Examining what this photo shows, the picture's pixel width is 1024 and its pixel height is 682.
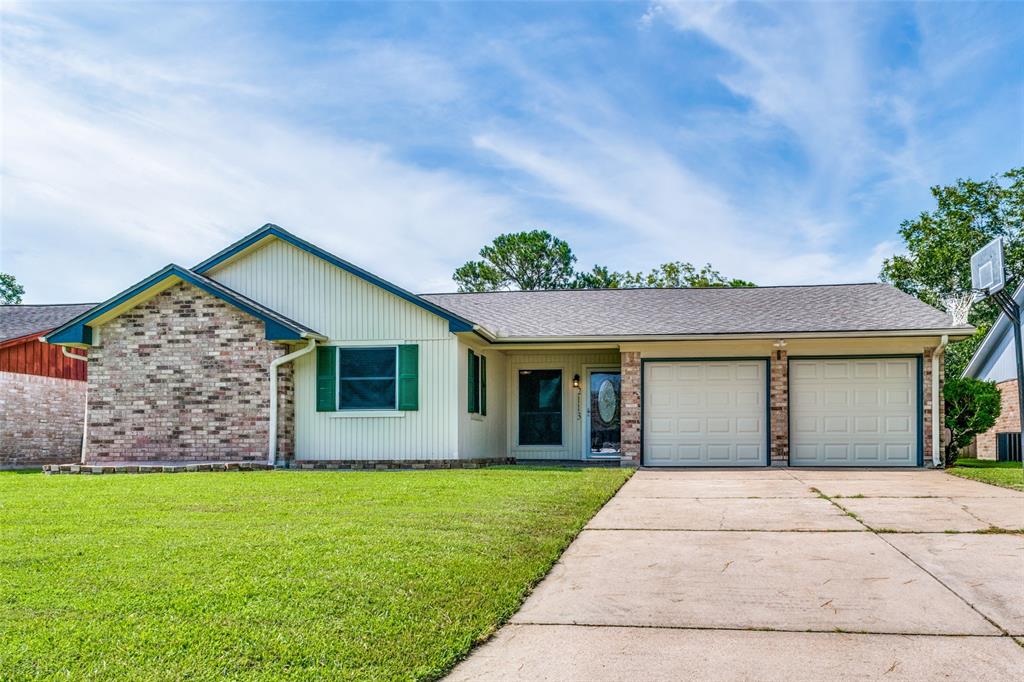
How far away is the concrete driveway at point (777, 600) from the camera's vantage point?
12.9 ft

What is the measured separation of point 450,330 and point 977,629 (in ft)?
35.4

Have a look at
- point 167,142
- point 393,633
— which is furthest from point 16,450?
point 393,633

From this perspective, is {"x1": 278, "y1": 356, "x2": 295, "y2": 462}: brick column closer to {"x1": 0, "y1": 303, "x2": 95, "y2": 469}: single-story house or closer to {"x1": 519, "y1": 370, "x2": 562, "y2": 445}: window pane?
{"x1": 519, "y1": 370, "x2": 562, "y2": 445}: window pane

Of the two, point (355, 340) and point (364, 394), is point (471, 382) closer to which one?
point (364, 394)

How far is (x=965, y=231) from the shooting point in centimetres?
3173

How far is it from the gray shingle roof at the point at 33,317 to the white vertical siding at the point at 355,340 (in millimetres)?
5935

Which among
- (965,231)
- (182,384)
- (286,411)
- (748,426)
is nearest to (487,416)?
(286,411)

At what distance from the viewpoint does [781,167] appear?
794 inches

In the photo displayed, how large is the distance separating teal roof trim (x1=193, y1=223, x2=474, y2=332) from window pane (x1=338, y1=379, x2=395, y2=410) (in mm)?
1514

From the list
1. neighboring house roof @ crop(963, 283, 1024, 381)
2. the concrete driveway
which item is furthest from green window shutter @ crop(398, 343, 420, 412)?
neighboring house roof @ crop(963, 283, 1024, 381)

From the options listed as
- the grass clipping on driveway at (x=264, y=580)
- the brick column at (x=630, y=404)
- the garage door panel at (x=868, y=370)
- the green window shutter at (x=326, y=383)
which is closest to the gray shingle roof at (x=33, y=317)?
the green window shutter at (x=326, y=383)

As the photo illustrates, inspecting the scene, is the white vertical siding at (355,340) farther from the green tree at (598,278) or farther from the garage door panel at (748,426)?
the green tree at (598,278)

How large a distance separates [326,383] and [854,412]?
9.34 metres

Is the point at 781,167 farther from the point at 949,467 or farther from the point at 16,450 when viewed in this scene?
the point at 16,450
